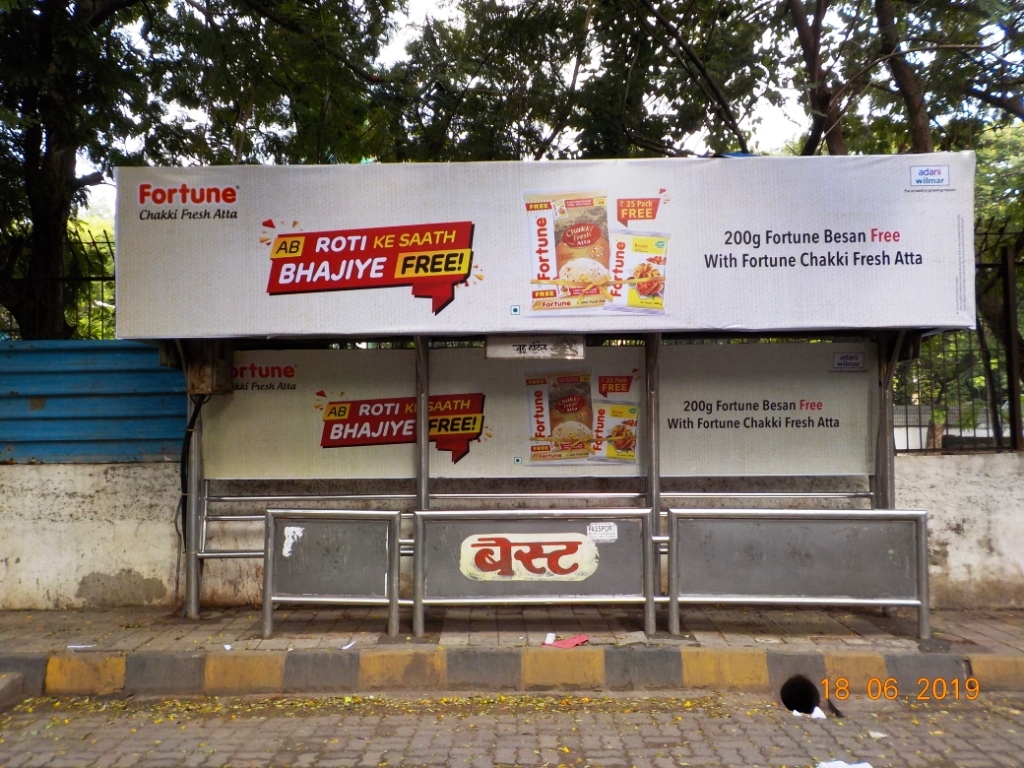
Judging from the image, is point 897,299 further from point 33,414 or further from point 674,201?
point 33,414

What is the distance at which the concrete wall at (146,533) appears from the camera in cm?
637

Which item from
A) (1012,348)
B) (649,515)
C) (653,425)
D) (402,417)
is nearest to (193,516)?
(402,417)

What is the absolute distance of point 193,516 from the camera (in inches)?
234

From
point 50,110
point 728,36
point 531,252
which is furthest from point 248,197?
point 728,36

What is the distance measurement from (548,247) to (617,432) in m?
1.59

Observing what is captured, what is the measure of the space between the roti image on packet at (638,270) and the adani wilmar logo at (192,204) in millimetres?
2457

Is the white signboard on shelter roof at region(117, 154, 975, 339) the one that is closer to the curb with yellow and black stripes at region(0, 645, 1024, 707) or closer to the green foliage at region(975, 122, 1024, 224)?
the curb with yellow and black stripes at region(0, 645, 1024, 707)

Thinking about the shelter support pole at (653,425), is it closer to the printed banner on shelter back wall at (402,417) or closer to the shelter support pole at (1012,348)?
the printed banner on shelter back wall at (402,417)

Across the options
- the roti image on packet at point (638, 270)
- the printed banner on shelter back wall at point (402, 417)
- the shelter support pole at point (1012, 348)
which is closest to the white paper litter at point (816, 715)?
the printed banner on shelter back wall at point (402, 417)

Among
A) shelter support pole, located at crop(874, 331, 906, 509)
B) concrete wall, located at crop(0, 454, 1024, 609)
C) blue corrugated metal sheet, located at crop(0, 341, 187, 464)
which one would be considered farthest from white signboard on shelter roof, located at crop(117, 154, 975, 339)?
concrete wall, located at crop(0, 454, 1024, 609)

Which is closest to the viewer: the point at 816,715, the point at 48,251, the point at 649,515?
the point at 816,715

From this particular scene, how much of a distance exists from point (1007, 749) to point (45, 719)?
5.08m

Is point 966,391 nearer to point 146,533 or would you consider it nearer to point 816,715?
point 816,715

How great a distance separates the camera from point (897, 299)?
5324 mm
